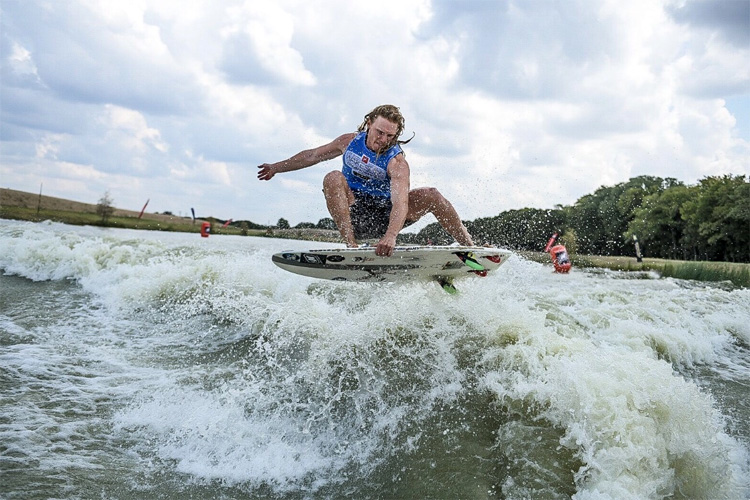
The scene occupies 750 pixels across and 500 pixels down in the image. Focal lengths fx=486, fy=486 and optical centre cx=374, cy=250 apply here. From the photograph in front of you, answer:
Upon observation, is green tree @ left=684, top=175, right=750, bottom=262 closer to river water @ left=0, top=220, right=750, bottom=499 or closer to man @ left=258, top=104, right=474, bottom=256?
river water @ left=0, top=220, right=750, bottom=499

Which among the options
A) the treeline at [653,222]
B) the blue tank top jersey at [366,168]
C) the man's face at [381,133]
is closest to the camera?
the man's face at [381,133]

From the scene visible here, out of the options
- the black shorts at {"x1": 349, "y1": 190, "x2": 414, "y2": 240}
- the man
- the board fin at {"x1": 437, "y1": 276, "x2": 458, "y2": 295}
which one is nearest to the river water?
the board fin at {"x1": 437, "y1": 276, "x2": 458, "y2": 295}

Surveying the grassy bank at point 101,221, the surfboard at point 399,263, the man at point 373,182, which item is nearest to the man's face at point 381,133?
the man at point 373,182

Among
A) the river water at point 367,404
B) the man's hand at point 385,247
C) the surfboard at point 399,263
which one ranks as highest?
the man's hand at point 385,247

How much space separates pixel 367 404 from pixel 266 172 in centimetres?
312

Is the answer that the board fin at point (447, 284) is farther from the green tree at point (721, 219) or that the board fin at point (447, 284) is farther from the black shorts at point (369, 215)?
the green tree at point (721, 219)

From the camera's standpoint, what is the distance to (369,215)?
20.4ft

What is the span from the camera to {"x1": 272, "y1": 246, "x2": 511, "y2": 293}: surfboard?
18.3 ft

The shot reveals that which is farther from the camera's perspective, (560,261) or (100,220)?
(100,220)

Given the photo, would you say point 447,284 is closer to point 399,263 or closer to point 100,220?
point 399,263

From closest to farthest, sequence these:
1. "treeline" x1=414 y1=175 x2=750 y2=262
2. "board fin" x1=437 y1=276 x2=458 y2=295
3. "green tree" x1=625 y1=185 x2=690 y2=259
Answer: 1. "board fin" x1=437 y1=276 x2=458 y2=295
2. "treeline" x1=414 y1=175 x2=750 y2=262
3. "green tree" x1=625 y1=185 x2=690 y2=259

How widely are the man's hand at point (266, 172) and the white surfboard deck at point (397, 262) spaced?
0.97m

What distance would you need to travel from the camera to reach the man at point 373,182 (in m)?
5.39

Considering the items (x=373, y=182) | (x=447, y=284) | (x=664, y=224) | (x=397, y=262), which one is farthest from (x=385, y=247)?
(x=664, y=224)
